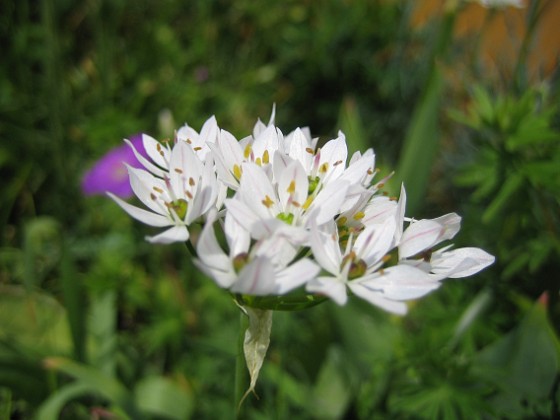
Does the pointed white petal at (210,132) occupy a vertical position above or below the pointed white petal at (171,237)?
above

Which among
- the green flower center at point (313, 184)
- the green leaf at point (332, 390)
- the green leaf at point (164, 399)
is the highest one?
the green flower center at point (313, 184)


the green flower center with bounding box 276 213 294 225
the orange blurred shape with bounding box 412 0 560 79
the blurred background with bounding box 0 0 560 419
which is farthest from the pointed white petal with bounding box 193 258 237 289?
the orange blurred shape with bounding box 412 0 560 79

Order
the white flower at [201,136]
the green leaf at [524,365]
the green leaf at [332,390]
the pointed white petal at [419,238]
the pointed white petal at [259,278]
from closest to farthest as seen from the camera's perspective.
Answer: the pointed white petal at [259,278]
the pointed white petal at [419,238]
the white flower at [201,136]
the green leaf at [524,365]
the green leaf at [332,390]

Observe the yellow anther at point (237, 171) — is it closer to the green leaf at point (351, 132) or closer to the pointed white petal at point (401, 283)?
the pointed white petal at point (401, 283)

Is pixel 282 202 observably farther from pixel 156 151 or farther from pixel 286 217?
pixel 156 151

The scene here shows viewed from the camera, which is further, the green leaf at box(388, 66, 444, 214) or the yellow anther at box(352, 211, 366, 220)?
the green leaf at box(388, 66, 444, 214)

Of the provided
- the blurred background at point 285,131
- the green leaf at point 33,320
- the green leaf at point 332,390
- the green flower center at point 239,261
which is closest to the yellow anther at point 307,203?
the green flower center at point 239,261

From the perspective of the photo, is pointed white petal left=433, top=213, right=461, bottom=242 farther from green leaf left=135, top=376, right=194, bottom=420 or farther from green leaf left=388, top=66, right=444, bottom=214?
green leaf left=135, top=376, right=194, bottom=420

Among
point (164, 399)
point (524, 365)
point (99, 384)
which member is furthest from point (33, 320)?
point (524, 365)

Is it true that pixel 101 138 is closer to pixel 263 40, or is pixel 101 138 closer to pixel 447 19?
pixel 263 40
